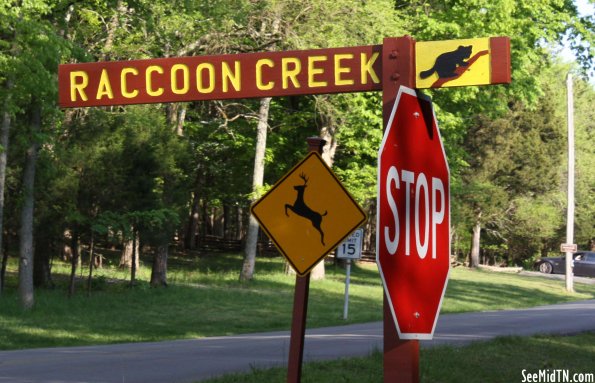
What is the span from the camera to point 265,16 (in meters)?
30.1

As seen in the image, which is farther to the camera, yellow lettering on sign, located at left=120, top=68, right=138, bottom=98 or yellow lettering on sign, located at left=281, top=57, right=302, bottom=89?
yellow lettering on sign, located at left=120, top=68, right=138, bottom=98

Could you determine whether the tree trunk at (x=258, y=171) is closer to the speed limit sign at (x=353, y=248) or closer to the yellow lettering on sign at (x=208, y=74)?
the speed limit sign at (x=353, y=248)

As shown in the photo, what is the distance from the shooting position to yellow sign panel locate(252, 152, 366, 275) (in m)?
6.75

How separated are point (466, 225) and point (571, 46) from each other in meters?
28.8

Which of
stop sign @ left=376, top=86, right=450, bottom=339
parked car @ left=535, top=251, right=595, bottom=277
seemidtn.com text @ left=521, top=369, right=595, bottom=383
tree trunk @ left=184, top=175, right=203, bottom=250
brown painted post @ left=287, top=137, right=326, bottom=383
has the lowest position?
seemidtn.com text @ left=521, top=369, right=595, bottom=383

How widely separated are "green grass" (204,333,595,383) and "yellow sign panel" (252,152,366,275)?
4.12m

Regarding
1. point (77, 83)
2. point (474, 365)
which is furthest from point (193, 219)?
point (77, 83)

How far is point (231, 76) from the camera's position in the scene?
590 centimetres

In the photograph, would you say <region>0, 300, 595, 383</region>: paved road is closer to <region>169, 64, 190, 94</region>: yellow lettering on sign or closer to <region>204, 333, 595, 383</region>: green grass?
<region>204, 333, 595, 383</region>: green grass

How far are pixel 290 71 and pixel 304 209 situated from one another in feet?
4.71

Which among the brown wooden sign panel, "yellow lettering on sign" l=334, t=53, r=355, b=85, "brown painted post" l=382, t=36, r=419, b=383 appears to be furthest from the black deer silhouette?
"brown painted post" l=382, t=36, r=419, b=383

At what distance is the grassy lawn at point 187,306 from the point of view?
2017cm

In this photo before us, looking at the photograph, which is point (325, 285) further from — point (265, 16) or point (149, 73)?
point (149, 73)

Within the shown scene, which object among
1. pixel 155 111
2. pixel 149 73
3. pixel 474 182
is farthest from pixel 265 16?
pixel 474 182
